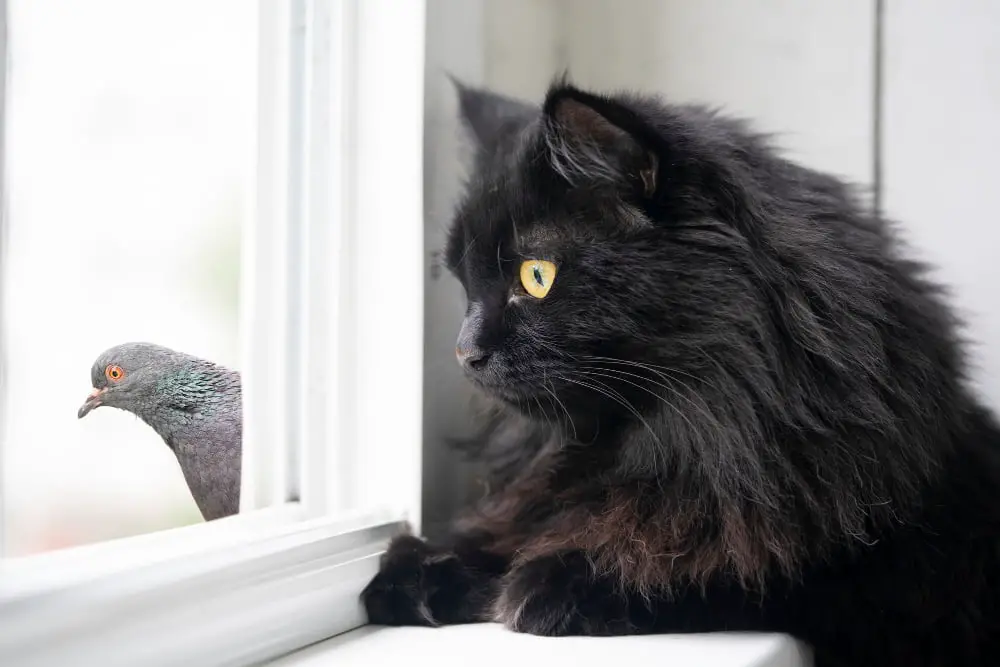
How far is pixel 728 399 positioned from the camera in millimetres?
1041

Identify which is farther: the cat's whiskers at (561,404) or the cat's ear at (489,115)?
the cat's ear at (489,115)

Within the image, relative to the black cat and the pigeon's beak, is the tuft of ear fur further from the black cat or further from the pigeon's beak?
the pigeon's beak

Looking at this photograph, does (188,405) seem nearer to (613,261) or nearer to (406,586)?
(406,586)

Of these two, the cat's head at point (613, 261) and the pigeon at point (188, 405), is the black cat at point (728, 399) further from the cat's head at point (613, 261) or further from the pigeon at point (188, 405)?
the pigeon at point (188, 405)

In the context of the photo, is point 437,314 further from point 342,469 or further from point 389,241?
point 342,469

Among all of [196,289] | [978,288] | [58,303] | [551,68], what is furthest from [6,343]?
[978,288]

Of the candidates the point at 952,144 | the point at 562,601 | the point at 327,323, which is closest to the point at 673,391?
the point at 562,601

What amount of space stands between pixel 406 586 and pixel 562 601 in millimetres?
229

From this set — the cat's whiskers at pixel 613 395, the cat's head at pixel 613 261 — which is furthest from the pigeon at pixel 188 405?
the cat's whiskers at pixel 613 395

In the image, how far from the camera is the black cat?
101cm

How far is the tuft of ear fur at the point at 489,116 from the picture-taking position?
49.7 inches

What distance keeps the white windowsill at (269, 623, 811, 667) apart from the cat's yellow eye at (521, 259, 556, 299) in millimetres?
421

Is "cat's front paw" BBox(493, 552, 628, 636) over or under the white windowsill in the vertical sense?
over

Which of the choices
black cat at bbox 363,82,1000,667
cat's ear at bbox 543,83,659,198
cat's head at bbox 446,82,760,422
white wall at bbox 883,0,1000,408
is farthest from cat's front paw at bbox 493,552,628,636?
white wall at bbox 883,0,1000,408
